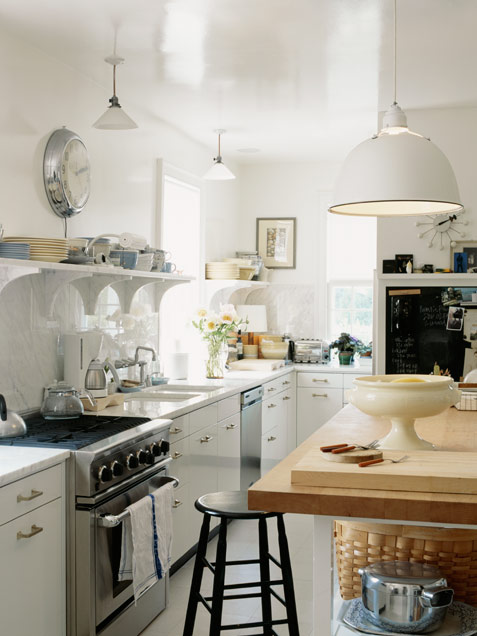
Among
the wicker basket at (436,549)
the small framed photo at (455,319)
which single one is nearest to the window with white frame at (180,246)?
the small framed photo at (455,319)

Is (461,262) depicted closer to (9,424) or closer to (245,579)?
(245,579)

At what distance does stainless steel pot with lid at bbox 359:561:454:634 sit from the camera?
1.84 metres

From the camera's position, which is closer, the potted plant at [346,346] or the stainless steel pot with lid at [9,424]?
the stainless steel pot with lid at [9,424]

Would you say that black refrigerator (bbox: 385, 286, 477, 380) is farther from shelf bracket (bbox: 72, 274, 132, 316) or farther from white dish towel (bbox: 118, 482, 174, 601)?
white dish towel (bbox: 118, 482, 174, 601)

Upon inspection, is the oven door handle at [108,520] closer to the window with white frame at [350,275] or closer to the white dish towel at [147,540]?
the white dish towel at [147,540]

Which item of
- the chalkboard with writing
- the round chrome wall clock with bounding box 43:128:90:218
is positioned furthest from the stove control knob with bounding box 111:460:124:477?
the chalkboard with writing

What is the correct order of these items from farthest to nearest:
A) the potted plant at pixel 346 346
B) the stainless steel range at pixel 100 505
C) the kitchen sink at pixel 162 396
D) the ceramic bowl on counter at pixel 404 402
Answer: the potted plant at pixel 346 346 → the kitchen sink at pixel 162 396 → the stainless steel range at pixel 100 505 → the ceramic bowl on counter at pixel 404 402

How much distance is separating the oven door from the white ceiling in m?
2.12

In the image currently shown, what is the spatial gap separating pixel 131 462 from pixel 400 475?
164cm

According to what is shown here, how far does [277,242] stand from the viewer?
296 inches

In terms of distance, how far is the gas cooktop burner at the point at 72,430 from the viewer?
2990 millimetres

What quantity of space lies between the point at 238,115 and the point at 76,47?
1.73m

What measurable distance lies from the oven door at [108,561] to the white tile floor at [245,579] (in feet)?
1.24

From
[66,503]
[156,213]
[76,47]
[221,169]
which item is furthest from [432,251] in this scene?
[66,503]
